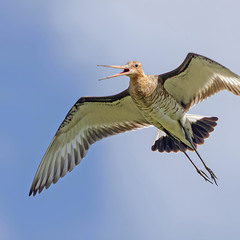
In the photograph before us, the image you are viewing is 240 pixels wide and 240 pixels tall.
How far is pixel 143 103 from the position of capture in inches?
361

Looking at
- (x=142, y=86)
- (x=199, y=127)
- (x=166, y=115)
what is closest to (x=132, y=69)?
(x=142, y=86)

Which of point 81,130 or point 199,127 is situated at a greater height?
point 81,130

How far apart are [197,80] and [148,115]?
1.15 m

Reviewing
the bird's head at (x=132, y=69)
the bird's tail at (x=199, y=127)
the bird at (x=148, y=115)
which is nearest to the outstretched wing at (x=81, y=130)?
the bird at (x=148, y=115)

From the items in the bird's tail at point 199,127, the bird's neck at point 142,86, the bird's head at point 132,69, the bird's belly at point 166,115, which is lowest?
the bird's tail at point 199,127

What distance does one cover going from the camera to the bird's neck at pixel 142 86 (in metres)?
9.09

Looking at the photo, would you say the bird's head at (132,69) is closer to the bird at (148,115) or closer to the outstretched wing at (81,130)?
the bird at (148,115)

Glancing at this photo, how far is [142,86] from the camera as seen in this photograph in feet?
29.8

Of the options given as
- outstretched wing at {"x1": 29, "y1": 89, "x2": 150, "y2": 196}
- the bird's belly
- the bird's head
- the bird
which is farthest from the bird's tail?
the bird's head

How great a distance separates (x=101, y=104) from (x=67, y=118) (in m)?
0.77

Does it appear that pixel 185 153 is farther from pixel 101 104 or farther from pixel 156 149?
pixel 101 104

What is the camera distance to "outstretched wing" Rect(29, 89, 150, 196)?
10227 mm

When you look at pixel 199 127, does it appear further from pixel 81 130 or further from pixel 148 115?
pixel 81 130

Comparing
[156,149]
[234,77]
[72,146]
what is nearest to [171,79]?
[234,77]
